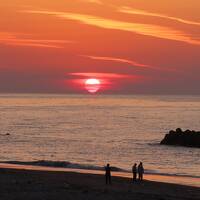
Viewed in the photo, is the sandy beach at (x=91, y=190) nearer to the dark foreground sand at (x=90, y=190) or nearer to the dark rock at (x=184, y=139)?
the dark foreground sand at (x=90, y=190)

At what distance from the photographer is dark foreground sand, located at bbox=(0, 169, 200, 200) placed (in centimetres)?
2619

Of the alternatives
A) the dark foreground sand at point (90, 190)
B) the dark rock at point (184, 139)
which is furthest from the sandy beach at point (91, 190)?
the dark rock at point (184, 139)

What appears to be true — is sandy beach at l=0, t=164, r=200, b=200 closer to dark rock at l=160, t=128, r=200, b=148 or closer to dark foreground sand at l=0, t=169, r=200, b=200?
dark foreground sand at l=0, t=169, r=200, b=200

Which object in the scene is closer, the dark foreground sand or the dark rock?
the dark foreground sand

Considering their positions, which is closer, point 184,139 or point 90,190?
point 90,190

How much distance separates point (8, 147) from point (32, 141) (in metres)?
11.0

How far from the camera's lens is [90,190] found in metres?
29.9

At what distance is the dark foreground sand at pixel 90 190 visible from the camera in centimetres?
2619

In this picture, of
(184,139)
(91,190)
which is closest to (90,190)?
(91,190)

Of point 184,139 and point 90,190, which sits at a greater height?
point 184,139

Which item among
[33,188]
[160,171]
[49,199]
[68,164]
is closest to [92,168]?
[68,164]

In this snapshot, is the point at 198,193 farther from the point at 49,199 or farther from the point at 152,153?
the point at 152,153

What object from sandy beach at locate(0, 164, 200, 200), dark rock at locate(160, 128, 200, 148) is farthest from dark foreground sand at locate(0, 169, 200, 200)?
dark rock at locate(160, 128, 200, 148)

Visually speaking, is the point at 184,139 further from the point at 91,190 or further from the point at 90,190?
the point at 90,190
